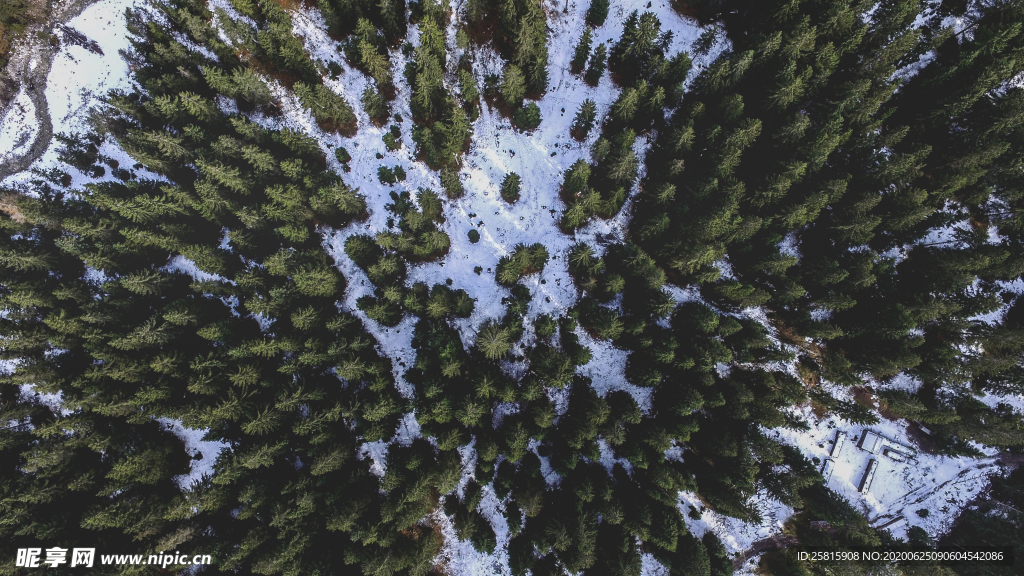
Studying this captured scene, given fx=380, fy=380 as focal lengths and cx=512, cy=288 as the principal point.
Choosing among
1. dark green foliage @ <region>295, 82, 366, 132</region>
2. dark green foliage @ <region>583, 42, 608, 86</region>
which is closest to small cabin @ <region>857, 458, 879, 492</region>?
dark green foliage @ <region>583, 42, 608, 86</region>

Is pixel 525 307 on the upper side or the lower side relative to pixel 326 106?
lower

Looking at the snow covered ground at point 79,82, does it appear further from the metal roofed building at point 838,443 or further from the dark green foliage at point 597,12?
the metal roofed building at point 838,443

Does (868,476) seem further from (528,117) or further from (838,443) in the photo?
(528,117)

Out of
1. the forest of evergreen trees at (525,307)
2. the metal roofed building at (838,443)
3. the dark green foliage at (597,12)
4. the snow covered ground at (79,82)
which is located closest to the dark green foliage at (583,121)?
the forest of evergreen trees at (525,307)

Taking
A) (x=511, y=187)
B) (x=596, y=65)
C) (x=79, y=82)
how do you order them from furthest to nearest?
(x=79, y=82) → (x=596, y=65) → (x=511, y=187)

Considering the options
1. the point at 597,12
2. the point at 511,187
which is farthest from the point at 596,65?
the point at 511,187

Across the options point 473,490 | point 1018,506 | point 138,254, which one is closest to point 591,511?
point 473,490

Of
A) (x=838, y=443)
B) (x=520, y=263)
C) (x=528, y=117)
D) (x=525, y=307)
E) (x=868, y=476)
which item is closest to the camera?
(x=520, y=263)

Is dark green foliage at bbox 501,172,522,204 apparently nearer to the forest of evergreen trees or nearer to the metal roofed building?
the forest of evergreen trees
